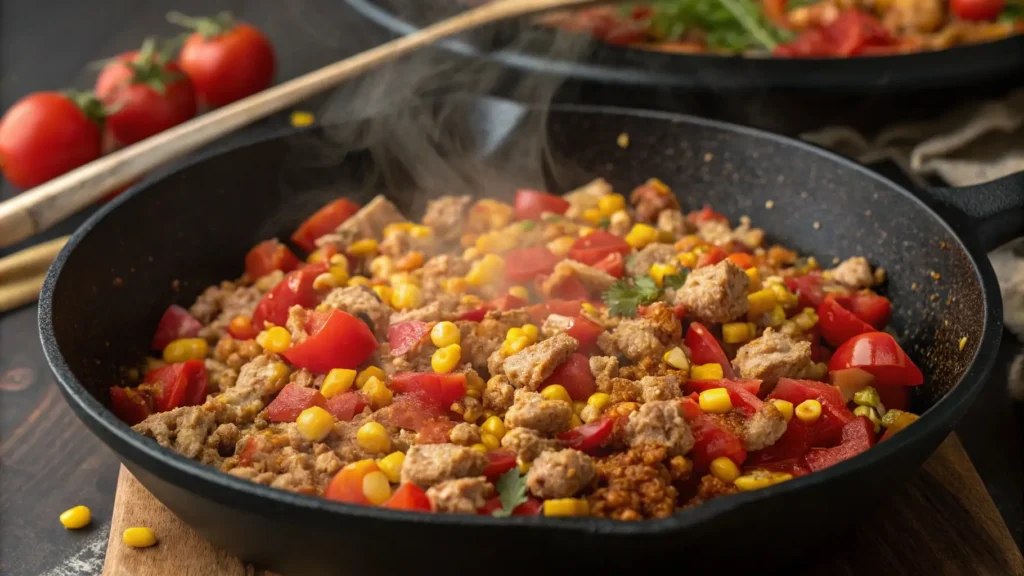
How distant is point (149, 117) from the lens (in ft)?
17.3

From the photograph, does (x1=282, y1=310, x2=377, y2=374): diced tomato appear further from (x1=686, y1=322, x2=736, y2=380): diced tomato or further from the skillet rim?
(x1=686, y1=322, x2=736, y2=380): diced tomato

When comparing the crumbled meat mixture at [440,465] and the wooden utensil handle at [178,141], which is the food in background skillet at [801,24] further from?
the crumbled meat mixture at [440,465]

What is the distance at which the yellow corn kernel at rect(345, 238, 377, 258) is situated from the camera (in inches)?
150

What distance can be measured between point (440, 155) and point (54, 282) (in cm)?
179

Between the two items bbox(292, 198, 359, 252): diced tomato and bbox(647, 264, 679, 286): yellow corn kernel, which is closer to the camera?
bbox(647, 264, 679, 286): yellow corn kernel

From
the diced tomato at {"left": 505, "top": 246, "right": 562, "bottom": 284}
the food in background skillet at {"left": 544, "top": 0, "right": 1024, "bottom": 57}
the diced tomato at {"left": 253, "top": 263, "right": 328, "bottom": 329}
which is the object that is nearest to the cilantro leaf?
the diced tomato at {"left": 505, "top": 246, "right": 562, "bottom": 284}

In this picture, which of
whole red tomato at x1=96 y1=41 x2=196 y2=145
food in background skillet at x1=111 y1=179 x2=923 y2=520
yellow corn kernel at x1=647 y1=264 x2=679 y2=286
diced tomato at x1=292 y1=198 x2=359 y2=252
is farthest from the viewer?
whole red tomato at x1=96 y1=41 x2=196 y2=145

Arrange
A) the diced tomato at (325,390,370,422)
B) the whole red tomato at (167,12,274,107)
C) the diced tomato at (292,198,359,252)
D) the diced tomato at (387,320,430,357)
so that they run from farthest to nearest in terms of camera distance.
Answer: the whole red tomato at (167,12,274,107) < the diced tomato at (292,198,359,252) < the diced tomato at (387,320,430,357) < the diced tomato at (325,390,370,422)

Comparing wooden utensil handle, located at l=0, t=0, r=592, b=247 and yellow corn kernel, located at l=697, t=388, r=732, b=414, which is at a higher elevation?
wooden utensil handle, located at l=0, t=0, r=592, b=247

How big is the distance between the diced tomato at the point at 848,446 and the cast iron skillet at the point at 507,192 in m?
0.32

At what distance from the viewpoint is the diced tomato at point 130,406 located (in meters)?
3.08

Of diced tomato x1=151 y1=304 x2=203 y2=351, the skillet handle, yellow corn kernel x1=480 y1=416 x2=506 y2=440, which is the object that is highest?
the skillet handle

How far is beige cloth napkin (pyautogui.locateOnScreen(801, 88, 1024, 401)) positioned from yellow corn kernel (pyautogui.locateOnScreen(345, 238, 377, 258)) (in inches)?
78.6

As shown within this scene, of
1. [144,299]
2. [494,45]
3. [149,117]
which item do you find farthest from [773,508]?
[149,117]
